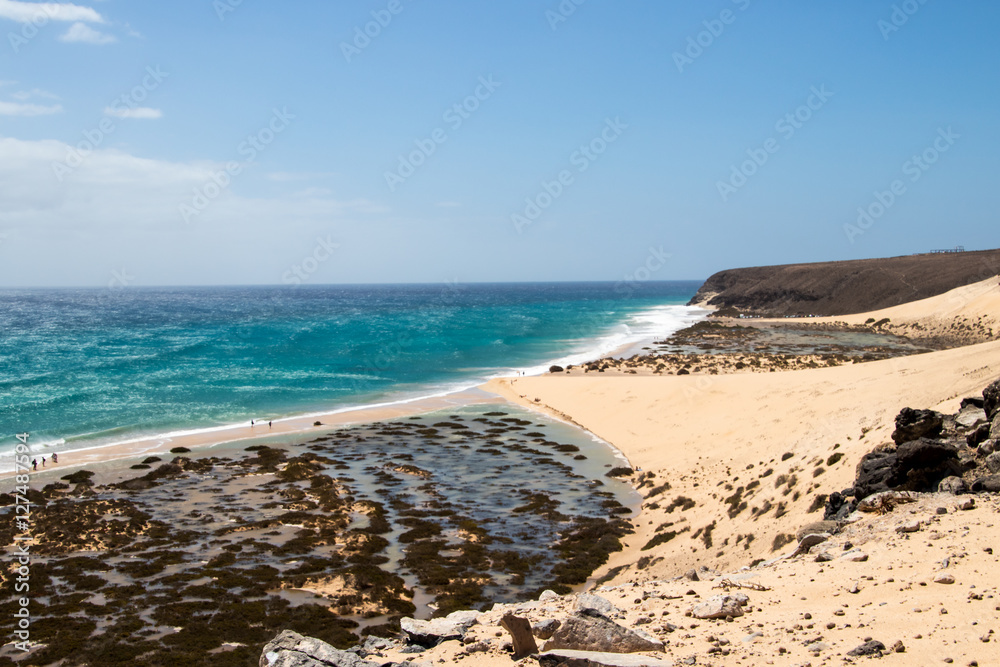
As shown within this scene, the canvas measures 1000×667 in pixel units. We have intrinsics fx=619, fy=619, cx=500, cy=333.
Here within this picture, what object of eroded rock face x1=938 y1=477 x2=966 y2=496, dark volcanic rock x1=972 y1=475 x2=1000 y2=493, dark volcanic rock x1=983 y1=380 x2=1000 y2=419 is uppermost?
dark volcanic rock x1=983 y1=380 x2=1000 y2=419

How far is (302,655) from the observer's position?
28.3 feet

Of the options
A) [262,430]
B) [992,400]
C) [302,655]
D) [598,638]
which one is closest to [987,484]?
[992,400]

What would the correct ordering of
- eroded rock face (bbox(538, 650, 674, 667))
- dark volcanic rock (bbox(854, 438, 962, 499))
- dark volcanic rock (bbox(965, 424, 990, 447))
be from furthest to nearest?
dark volcanic rock (bbox(965, 424, 990, 447)) < dark volcanic rock (bbox(854, 438, 962, 499)) < eroded rock face (bbox(538, 650, 674, 667))

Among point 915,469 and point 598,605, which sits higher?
point 915,469

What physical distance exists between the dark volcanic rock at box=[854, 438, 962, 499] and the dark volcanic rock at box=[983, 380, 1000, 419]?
5.24 ft

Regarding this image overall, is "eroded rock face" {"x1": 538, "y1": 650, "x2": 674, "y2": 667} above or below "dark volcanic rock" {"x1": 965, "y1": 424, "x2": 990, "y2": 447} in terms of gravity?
below

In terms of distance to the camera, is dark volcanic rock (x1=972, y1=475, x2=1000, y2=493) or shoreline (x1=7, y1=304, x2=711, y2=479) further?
shoreline (x1=7, y1=304, x2=711, y2=479)

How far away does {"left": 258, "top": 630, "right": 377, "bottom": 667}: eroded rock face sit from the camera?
8.54 m

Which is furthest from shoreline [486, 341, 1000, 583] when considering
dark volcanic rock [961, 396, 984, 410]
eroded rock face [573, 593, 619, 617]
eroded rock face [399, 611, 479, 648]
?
eroded rock face [399, 611, 479, 648]

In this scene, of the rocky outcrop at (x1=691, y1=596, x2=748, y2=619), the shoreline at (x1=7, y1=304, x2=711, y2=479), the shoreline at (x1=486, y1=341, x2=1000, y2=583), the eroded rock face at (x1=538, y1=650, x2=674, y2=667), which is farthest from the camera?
the shoreline at (x1=7, y1=304, x2=711, y2=479)

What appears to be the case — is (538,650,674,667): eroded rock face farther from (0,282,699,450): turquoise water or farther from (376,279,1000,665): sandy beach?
(0,282,699,450): turquoise water

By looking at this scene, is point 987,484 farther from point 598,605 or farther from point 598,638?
point 598,638

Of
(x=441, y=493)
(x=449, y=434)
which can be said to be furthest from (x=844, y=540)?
(x=449, y=434)

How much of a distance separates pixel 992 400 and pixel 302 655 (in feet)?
55.6
